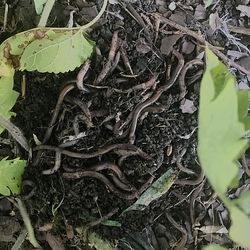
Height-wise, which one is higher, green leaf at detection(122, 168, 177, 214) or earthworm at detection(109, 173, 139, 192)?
earthworm at detection(109, 173, 139, 192)

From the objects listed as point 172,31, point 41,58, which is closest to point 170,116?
point 172,31

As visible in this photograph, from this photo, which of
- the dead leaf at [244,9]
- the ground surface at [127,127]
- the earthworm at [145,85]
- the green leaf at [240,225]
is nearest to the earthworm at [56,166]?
the ground surface at [127,127]

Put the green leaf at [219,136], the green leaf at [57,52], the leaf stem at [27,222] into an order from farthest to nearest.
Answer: the leaf stem at [27,222] < the green leaf at [57,52] < the green leaf at [219,136]

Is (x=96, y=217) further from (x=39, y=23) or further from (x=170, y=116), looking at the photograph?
(x=39, y=23)

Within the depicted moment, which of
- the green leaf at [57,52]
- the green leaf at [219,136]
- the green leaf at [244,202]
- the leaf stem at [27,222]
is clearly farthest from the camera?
the leaf stem at [27,222]

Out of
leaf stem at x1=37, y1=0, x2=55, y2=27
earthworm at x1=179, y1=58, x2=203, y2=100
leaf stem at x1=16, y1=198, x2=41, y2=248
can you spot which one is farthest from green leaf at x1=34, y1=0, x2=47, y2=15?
leaf stem at x1=16, y1=198, x2=41, y2=248

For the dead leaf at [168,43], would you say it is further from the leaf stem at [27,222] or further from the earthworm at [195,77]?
the leaf stem at [27,222]

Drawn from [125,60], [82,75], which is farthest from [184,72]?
[82,75]

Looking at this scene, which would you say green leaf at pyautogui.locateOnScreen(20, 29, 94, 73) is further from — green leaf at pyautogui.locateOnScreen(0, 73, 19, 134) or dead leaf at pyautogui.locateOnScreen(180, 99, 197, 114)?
dead leaf at pyautogui.locateOnScreen(180, 99, 197, 114)

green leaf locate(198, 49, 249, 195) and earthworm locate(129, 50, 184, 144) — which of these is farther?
earthworm locate(129, 50, 184, 144)
